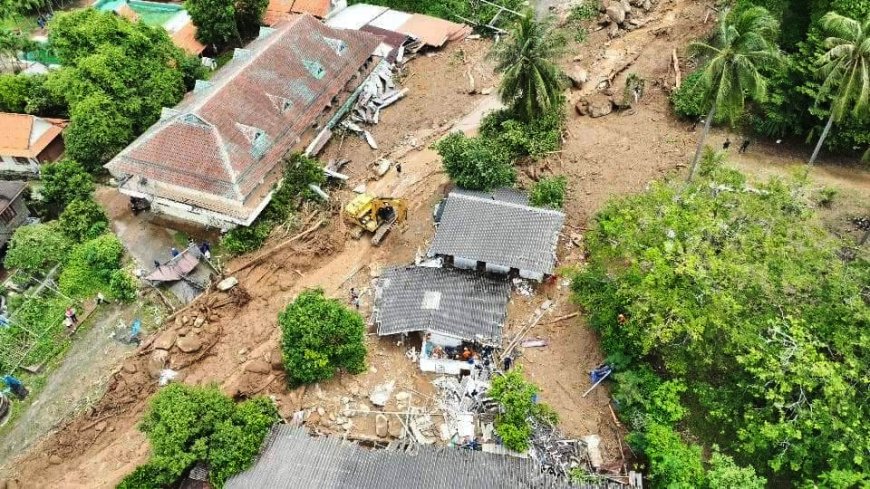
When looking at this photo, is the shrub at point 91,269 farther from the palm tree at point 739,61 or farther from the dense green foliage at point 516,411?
the palm tree at point 739,61

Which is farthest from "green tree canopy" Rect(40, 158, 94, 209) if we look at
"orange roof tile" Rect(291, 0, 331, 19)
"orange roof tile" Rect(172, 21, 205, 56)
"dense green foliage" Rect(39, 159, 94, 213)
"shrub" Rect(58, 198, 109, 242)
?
"orange roof tile" Rect(291, 0, 331, 19)

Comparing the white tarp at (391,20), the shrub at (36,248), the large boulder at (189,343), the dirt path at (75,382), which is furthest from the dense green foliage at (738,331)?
the white tarp at (391,20)

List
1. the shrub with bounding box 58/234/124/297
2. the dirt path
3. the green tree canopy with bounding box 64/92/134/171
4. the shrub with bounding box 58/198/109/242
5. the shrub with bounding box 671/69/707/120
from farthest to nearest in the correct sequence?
the green tree canopy with bounding box 64/92/134/171 < the shrub with bounding box 671/69/707/120 < the shrub with bounding box 58/198/109/242 < the shrub with bounding box 58/234/124/297 < the dirt path

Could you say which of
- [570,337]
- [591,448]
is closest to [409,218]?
[570,337]

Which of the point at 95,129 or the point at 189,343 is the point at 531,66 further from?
the point at 95,129

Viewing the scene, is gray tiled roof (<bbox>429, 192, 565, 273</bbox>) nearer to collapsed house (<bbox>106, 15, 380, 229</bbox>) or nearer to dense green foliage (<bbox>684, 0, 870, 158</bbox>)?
collapsed house (<bbox>106, 15, 380, 229</bbox>)
